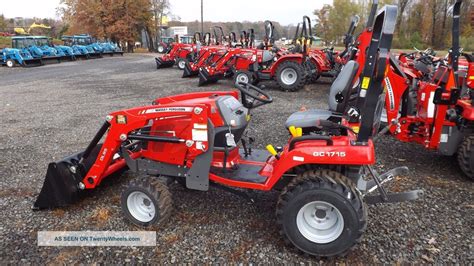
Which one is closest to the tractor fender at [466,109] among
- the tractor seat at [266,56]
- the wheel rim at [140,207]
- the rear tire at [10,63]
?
the wheel rim at [140,207]

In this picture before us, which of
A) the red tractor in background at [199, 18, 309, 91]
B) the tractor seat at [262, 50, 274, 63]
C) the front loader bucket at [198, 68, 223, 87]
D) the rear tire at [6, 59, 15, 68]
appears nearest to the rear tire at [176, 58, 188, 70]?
the red tractor in background at [199, 18, 309, 91]

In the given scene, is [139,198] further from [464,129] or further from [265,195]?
[464,129]

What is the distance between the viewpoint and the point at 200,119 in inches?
113

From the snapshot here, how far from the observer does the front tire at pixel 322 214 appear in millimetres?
2518

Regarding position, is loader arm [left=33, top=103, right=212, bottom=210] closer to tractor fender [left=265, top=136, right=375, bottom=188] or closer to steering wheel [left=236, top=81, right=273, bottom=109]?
steering wheel [left=236, top=81, right=273, bottom=109]

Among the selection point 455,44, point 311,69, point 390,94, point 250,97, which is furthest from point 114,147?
point 311,69

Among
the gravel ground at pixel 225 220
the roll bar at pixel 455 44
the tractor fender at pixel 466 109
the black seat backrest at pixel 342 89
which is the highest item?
the roll bar at pixel 455 44

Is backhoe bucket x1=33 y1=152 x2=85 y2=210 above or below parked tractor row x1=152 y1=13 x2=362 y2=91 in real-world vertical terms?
below

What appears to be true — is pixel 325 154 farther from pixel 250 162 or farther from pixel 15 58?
pixel 15 58

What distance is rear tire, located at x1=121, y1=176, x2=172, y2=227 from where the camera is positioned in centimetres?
303

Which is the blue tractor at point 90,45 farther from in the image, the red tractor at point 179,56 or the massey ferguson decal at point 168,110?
the massey ferguson decal at point 168,110

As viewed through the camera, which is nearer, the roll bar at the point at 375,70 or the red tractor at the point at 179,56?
the roll bar at the point at 375,70

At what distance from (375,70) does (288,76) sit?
310 inches

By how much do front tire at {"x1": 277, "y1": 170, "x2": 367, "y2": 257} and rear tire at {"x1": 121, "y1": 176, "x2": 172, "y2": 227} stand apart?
1030 millimetres
